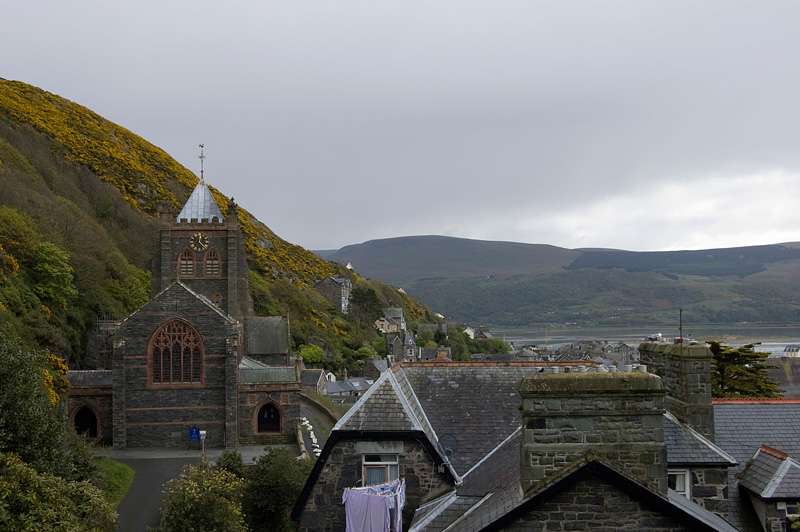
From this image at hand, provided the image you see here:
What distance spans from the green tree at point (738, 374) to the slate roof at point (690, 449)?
23139mm

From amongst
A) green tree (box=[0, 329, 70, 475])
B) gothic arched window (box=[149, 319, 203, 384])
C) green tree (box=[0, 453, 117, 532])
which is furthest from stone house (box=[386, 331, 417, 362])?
green tree (box=[0, 453, 117, 532])

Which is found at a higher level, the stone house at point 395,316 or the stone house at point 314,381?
the stone house at point 395,316

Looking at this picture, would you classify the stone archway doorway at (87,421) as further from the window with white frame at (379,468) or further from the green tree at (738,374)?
the green tree at (738,374)

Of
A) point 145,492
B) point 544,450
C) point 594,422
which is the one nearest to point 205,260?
point 145,492

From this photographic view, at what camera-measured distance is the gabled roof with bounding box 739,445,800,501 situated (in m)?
10.0

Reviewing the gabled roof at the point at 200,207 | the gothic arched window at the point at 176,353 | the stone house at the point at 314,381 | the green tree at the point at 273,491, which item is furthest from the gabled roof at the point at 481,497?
the stone house at the point at 314,381

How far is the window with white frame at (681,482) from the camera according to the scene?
10.0m

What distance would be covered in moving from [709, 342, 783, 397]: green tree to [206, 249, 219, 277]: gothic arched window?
30.7 meters

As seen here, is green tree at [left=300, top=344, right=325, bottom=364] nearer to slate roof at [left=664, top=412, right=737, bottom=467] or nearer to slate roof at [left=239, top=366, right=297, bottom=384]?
slate roof at [left=239, top=366, right=297, bottom=384]

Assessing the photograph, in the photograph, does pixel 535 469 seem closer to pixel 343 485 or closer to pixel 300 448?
pixel 343 485

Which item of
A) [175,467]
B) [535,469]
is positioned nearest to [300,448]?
[175,467]

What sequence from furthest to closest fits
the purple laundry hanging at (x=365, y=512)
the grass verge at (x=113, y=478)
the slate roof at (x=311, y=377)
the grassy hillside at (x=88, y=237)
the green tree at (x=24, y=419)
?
1. the slate roof at (x=311, y=377)
2. the grassy hillside at (x=88, y=237)
3. the grass verge at (x=113, y=478)
4. the green tree at (x=24, y=419)
5. the purple laundry hanging at (x=365, y=512)

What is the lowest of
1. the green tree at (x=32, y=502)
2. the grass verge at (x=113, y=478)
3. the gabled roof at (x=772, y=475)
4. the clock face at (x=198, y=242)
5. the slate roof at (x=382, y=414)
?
the grass verge at (x=113, y=478)

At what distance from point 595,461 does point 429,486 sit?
4756 millimetres
